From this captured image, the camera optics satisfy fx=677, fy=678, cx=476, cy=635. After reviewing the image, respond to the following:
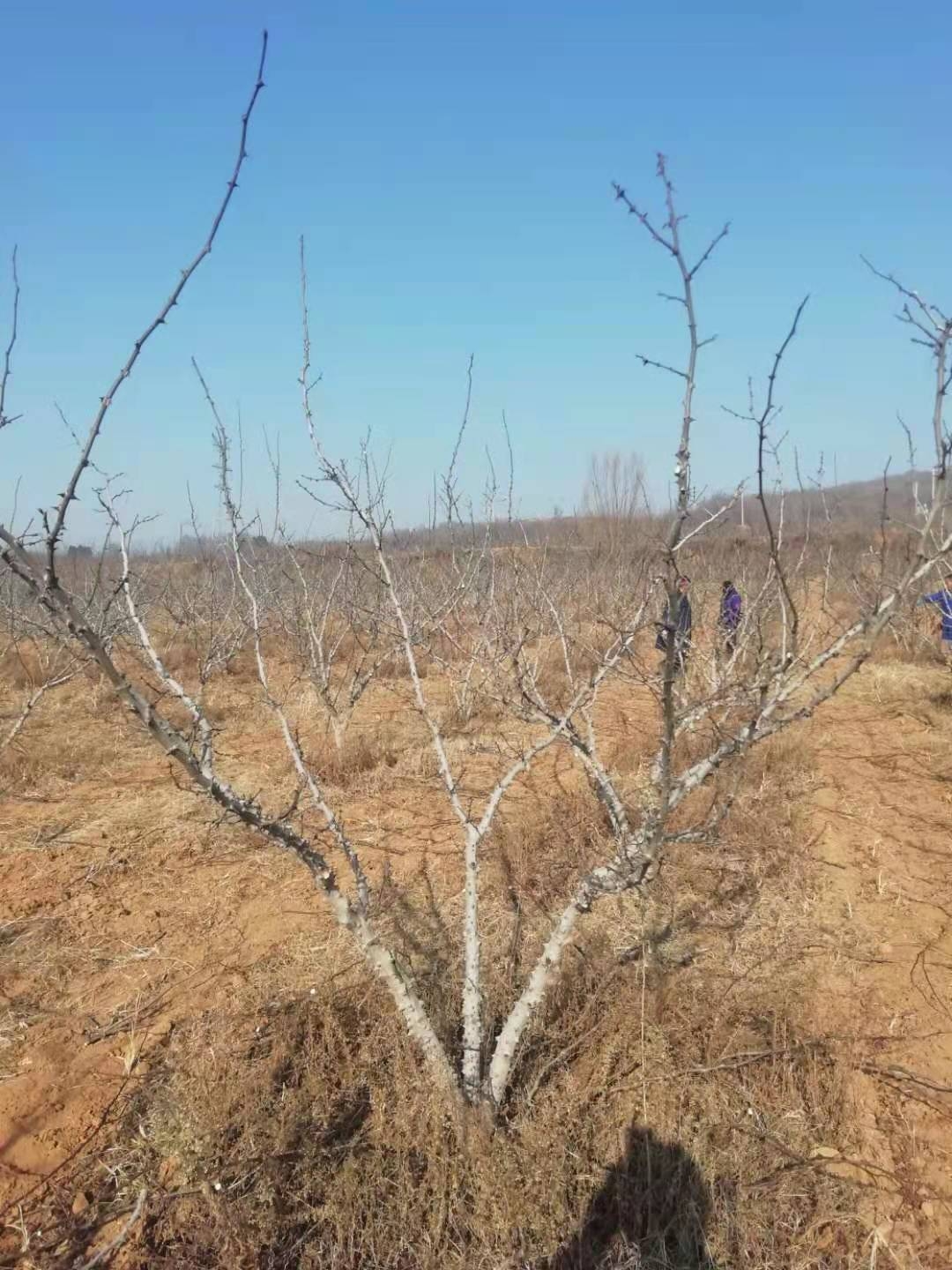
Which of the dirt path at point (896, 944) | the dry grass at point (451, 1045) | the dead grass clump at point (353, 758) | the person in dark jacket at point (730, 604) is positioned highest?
the person in dark jacket at point (730, 604)

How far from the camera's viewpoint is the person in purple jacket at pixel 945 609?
5051mm

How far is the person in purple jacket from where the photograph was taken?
16.6 ft

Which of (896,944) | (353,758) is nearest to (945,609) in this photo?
(896,944)

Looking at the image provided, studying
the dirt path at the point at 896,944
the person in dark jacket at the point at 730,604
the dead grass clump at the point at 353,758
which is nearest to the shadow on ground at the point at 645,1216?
the dirt path at the point at 896,944

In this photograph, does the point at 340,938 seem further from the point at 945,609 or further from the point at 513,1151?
the point at 945,609

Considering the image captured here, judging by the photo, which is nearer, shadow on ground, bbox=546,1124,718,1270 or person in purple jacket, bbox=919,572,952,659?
shadow on ground, bbox=546,1124,718,1270

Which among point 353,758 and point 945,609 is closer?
point 945,609

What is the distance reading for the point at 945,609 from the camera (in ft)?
17.5

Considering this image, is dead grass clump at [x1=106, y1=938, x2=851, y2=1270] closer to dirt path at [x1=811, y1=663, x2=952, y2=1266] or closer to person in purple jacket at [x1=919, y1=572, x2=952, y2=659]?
dirt path at [x1=811, y1=663, x2=952, y2=1266]

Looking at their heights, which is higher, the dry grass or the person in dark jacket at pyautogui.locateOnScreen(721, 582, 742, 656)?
the person in dark jacket at pyautogui.locateOnScreen(721, 582, 742, 656)

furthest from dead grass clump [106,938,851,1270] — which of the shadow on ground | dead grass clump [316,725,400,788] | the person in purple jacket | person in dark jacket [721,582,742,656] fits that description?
person in dark jacket [721,582,742,656]

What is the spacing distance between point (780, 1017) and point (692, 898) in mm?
984

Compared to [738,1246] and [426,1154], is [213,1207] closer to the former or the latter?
[426,1154]

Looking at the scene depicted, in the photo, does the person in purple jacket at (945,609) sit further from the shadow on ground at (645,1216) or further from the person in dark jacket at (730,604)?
the shadow on ground at (645,1216)
